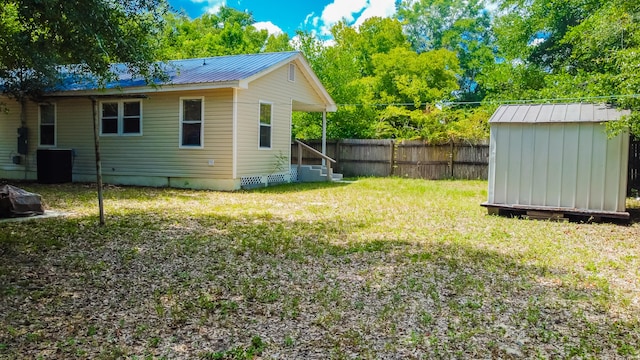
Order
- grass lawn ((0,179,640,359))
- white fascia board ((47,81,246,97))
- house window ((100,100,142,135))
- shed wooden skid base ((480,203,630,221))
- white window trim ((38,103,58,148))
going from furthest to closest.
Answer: white window trim ((38,103,58,148)) → house window ((100,100,142,135)) → white fascia board ((47,81,246,97)) → shed wooden skid base ((480,203,630,221)) → grass lawn ((0,179,640,359))

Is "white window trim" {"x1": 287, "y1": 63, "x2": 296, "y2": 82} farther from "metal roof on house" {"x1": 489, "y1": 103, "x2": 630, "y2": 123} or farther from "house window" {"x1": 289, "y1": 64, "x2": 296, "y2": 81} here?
"metal roof on house" {"x1": 489, "y1": 103, "x2": 630, "y2": 123}

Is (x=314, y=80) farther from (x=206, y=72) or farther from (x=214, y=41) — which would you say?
(x=214, y=41)

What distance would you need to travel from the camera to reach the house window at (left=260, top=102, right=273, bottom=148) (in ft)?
45.8

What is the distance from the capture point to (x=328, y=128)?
21719mm

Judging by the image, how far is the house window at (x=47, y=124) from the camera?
1504 cm

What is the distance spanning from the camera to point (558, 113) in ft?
28.6

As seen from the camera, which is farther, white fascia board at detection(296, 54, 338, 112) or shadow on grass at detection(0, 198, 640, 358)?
white fascia board at detection(296, 54, 338, 112)

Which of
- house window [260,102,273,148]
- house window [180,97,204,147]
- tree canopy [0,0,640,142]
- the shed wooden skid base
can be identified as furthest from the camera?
house window [260,102,273,148]

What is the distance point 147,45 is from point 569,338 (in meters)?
7.38

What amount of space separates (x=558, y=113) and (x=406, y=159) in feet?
32.2

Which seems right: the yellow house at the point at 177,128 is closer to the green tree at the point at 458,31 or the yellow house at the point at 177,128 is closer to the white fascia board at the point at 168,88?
the white fascia board at the point at 168,88

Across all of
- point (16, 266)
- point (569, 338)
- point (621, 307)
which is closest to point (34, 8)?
point (16, 266)

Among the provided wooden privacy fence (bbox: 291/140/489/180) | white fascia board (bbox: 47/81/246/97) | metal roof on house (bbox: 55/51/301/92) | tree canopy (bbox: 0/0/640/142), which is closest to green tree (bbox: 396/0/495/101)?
tree canopy (bbox: 0/0/640/142)

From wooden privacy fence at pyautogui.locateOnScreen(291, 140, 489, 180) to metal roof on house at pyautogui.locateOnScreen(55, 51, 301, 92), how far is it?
548 centimetres
